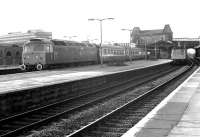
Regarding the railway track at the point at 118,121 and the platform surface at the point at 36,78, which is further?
the platform surface at the point at 36,78

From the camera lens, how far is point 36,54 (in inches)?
1305

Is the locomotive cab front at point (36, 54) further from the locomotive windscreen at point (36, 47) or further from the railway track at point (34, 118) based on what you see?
the railway track at point (34, 118)

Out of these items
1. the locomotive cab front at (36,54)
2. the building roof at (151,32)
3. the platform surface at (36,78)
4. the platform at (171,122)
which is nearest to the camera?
the platform at (171,122)

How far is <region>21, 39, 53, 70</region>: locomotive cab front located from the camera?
33.1 m

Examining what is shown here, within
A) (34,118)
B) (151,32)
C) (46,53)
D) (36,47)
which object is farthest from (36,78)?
(151,32)

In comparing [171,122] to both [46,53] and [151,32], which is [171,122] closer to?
[46,53]

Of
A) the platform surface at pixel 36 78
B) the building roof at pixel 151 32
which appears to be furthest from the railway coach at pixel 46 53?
the building roof at pixel 151 32

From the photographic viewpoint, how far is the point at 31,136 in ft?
30.8

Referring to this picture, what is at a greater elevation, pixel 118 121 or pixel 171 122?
pixel 171 122

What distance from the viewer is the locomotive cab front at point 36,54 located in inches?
1303

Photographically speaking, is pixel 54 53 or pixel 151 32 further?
pixel 151 32

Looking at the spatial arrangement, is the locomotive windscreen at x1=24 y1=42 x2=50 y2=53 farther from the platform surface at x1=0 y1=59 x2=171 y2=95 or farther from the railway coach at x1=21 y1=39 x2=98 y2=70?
the platform surface at x1=0 y1=59 x2=171 y2=95

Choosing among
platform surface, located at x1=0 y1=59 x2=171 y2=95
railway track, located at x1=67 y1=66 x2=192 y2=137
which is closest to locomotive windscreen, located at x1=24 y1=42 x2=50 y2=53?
platform surface, located at x1=0 y1=59 x2=171 y2=95

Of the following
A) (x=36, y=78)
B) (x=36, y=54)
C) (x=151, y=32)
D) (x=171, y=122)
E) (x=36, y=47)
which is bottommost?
(x=171, y=122)
